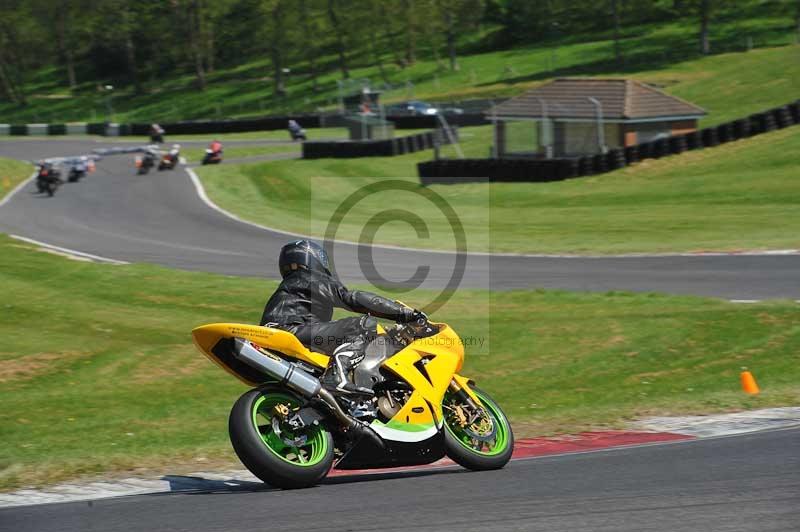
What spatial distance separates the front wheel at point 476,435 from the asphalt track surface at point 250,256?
1140 cm

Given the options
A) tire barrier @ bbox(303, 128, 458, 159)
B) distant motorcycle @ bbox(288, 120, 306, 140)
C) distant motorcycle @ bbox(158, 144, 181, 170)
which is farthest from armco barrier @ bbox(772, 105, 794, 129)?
distant motorcycle @ bbox(288, 120, 306, 140)

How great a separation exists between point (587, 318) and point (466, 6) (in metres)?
82.7

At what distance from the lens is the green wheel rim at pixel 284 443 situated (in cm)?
684

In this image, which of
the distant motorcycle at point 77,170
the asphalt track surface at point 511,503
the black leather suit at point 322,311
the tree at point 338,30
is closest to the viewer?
the asphalt track surface at point 511,503

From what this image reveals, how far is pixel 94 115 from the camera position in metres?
93.0

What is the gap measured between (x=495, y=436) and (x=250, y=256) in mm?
18135

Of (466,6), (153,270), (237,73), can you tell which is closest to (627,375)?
(153,270)

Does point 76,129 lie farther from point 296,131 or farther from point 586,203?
point 586,203

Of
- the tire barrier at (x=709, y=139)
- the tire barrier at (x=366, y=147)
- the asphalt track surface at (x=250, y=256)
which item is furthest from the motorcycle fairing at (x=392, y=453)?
the tire barrier at (x=366, y=147)

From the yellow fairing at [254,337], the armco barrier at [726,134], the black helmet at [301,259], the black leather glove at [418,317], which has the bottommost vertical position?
the armco barrier at [726,134]

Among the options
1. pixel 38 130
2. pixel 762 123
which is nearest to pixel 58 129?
pixel 38 130

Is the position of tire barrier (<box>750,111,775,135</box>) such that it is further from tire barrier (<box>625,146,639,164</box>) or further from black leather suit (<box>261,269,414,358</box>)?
black leather suit (<box>261,269,414,358</box>)

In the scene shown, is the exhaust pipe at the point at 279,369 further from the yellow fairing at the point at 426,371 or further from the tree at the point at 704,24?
the tree at the point at 704,24

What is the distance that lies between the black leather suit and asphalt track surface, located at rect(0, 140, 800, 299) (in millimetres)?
12140
